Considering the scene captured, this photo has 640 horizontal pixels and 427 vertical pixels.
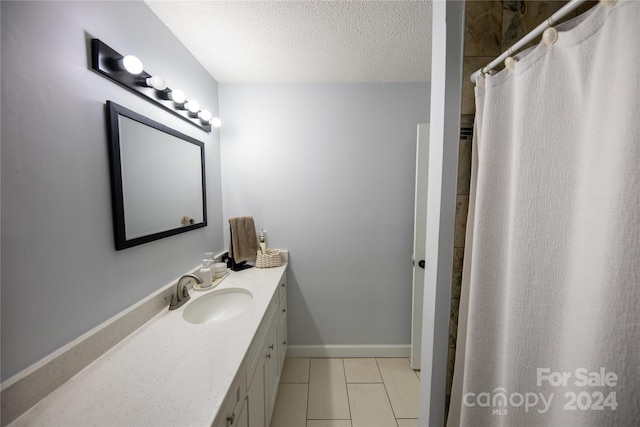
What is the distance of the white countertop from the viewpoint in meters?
0.60

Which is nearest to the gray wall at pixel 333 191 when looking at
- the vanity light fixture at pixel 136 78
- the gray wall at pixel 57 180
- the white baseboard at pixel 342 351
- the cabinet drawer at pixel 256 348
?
the white baseboard at pixel 342 351

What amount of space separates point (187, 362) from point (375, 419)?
4.37ft

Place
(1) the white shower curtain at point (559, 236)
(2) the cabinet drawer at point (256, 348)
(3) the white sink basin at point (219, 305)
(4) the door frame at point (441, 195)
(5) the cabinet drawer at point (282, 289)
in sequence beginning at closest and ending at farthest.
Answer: (1) the white shower curtain at point (559, 236) < (4) the door frame at point (441, 195) < (2) the cabinet drawer at point (256, 348) < (3) the white sink basin at point (219, 305) < (5) the cabinet drawer at point (282, 289)

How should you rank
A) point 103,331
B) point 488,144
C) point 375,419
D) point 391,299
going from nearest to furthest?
point 488,144 < point 103,331 < point 375,419 < point 391,299

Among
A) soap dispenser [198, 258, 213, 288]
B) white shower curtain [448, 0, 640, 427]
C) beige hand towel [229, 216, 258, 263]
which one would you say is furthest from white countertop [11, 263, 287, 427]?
white shower curtain [448, 0, 640, 427]

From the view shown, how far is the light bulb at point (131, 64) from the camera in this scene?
89 centimetres

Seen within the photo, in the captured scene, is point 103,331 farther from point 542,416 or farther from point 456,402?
point 542,416

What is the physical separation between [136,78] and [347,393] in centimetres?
229

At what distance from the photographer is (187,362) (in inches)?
31.0

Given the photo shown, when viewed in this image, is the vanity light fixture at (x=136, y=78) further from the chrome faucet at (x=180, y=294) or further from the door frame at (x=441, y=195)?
the door frame at (x=441, y=195)

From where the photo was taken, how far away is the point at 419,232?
1756 mm

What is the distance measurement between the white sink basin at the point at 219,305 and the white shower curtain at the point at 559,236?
46.6 inches

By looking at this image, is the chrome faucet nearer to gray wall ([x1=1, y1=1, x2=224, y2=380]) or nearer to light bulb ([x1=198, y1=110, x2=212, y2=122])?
gray wall ([x1=1, y1=1, x2=224, y2=380])

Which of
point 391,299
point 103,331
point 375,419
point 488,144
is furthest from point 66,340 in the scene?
point 391,299
